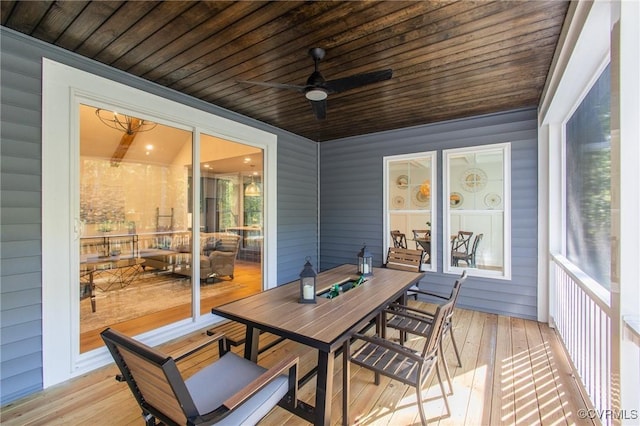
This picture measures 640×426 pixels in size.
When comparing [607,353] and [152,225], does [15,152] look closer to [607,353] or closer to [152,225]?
[152,225]

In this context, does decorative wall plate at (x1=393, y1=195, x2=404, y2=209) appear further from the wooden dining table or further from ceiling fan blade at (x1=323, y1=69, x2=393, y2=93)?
ceiling fan blade at (x1=323, y1=69, x2=393, y2=93)

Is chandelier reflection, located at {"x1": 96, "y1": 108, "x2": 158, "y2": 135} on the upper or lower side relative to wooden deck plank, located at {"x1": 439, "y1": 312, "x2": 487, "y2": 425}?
upper

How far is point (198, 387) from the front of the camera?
1.62 metres

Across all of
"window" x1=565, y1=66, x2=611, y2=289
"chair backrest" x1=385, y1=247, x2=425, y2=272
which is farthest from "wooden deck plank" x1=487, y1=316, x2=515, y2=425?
"chair backrest" x1=385, y1=247, x2=425, y2=272

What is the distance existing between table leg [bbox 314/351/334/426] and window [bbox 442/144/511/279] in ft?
10.9

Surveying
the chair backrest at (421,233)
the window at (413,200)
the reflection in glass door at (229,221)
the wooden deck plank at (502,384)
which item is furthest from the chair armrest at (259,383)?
the chair backrest at (421,233)

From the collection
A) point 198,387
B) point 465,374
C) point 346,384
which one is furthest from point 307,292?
point 465,374

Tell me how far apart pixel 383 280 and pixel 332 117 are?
2571mm

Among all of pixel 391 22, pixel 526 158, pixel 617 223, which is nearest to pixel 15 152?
pixel 391 22

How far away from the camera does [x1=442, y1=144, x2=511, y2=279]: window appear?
4016mm

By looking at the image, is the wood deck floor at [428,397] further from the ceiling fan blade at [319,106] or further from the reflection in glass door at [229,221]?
the ceiling fan blade at [319,106]

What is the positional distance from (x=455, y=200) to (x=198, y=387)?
4154mm

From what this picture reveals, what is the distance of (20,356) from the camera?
223 cm

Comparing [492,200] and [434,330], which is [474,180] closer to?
[492,200]
